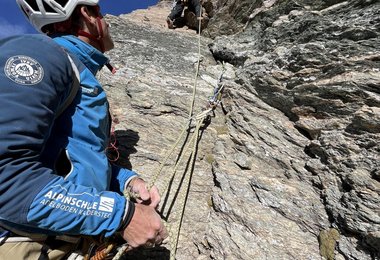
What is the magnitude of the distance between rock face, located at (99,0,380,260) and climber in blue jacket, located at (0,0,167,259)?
6.24 ft

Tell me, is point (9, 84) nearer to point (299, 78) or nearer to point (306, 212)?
point (306, 212)

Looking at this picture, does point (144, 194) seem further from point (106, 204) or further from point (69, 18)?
point (69, 18)

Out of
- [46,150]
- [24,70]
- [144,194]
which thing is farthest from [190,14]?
[24,70]

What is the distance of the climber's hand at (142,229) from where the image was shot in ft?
9.57

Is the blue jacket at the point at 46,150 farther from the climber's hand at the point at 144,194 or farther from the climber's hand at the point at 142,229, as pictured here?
the climber's hand at the point at 144,194

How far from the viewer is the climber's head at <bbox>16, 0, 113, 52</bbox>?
3.88m

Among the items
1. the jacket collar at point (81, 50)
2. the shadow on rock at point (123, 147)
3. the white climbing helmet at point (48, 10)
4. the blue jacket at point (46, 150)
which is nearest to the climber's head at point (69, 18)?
the white climbing helmet at point (48, 10)

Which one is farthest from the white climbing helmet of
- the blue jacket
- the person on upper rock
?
the person on upper rock

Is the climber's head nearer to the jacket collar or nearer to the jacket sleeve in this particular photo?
the jacket collar

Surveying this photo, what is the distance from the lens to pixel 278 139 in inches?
249

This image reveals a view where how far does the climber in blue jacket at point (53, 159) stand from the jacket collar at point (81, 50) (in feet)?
0.04

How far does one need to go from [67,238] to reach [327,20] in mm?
7432

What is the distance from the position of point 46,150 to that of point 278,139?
4635 mm

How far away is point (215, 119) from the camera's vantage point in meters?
7.53
